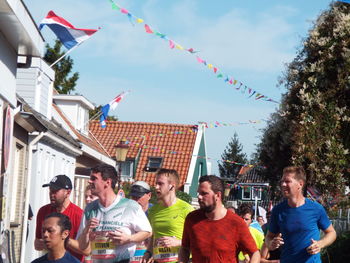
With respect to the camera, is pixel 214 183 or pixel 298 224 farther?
pixel 298 224

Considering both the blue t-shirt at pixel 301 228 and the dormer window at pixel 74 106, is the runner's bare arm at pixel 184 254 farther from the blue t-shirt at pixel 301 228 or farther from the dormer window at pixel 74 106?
the dormer window at pixel 74 106

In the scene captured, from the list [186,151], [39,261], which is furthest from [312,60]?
[186,151]

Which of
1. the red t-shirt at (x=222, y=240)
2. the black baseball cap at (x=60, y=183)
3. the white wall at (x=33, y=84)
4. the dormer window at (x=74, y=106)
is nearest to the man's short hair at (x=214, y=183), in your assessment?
the red t-shirt at (x=222, y=240)

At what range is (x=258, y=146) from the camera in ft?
60.2

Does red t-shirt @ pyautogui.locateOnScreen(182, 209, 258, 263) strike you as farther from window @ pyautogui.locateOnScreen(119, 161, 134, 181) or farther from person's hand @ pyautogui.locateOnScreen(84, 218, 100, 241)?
window @ pyautogui.locateOnScreen(119, 161, 134, 181)

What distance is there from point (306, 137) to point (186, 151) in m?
32.6

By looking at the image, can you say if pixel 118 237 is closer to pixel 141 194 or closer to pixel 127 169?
pixel 141 194

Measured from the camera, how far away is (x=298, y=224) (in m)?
8.56

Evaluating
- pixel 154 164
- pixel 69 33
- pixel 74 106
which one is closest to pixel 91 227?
pixel 69 33

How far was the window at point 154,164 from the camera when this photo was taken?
158 feet

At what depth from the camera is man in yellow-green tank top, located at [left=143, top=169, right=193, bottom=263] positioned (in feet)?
28.7

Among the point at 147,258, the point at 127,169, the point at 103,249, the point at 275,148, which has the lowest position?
the point at 147,258

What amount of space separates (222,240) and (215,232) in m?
0.09

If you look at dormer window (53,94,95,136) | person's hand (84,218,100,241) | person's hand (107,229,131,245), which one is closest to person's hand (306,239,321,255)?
person's hand (107,229,131,245)
